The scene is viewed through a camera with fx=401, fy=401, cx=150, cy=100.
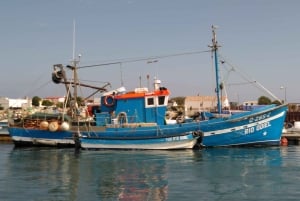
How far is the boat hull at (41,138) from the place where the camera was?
1112 inches

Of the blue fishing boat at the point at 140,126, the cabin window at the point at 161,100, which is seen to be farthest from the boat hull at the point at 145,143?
the cabin window at the point at 161,100

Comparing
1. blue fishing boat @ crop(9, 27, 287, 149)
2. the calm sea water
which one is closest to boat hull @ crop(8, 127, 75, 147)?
blue fishing boat @ crop(9, 27, 287, 149)

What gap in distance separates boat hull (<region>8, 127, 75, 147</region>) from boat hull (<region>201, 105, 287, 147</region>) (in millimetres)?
9529

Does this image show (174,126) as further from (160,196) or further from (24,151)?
(160,196)

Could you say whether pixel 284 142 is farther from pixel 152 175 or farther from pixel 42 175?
pixel 42 175

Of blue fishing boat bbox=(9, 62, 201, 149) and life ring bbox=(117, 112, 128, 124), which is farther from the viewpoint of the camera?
life ring bbox=(117, 112, 128, 124)

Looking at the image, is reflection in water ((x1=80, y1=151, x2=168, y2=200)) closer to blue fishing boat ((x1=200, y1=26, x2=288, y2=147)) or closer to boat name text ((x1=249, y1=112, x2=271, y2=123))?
blue fishing boat ((x1=200, y1=26, x2=288, y2=147))

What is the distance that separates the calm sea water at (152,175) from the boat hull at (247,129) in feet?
3.89

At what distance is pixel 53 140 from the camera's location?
28625mm

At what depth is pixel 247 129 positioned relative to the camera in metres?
26.1

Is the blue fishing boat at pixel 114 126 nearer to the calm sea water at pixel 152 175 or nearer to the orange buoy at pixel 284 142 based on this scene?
the calm sea water at pixel 152 175

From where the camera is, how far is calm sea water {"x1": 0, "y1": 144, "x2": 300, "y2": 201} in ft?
42.7

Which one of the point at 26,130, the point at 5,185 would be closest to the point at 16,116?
the point at 26,130

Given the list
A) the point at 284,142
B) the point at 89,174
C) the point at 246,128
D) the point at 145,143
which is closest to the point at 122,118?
the point at 145,143
